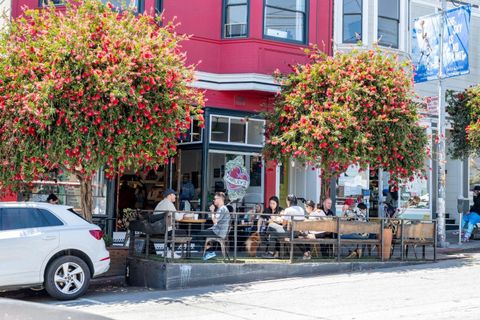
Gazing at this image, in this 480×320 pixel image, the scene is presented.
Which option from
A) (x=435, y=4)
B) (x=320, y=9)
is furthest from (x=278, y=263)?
(x=435, y=4)

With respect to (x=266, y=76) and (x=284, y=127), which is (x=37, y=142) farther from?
(x=266, y=76)

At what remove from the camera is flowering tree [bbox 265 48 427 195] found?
45.4ft

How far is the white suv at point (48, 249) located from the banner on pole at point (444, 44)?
10.3m

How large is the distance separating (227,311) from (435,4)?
1604cm

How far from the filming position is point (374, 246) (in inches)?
572

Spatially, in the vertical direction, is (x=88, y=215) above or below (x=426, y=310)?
above

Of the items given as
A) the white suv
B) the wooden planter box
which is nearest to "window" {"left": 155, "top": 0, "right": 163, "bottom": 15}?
the wooden planter box

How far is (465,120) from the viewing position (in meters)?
19.1

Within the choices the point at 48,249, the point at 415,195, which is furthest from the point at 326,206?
the point at 415,195

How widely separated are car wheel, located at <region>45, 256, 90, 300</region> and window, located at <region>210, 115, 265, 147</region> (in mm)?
6690

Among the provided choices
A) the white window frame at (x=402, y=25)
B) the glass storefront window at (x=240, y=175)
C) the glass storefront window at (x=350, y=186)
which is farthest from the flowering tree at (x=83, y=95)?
the white window frame at (x=402, y=25)

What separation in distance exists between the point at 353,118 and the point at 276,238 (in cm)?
297

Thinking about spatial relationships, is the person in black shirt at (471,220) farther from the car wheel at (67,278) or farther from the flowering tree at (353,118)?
the car wheel at (67,278)

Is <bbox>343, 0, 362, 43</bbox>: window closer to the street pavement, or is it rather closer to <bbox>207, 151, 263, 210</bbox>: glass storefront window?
<bbox>207, 151, 263, 210</bbox>: glass storefront window
